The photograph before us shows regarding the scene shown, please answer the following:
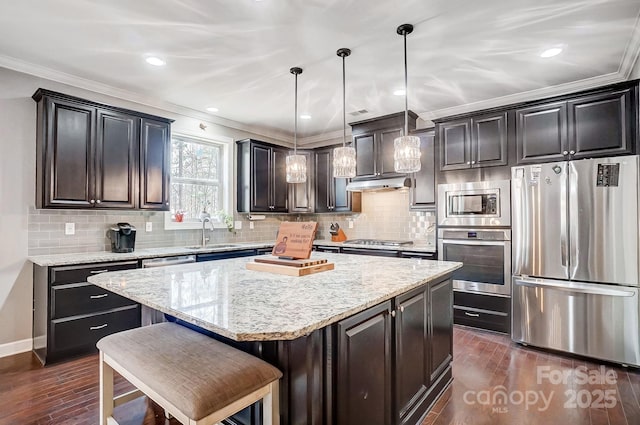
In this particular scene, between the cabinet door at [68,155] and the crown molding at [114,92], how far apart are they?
0.37 metres

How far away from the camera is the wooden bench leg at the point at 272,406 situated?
1343 mm

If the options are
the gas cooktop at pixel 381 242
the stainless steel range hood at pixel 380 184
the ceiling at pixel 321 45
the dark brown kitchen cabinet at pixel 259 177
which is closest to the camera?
the ceiling at pixel 321 45

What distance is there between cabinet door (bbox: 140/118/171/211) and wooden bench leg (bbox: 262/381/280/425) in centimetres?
295

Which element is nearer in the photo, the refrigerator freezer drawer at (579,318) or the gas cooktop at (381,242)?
the refrigerator freezer drawer at (579,318)

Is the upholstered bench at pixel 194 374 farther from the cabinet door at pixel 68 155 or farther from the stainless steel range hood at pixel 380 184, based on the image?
the stainless steel range hood at pixel 380 184

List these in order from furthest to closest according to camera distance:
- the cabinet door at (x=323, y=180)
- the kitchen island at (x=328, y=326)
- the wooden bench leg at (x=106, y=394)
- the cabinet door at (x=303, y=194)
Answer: the cabinet door at (x=303, y=194) → the cabinet door at (x=323, y=180) → the wooden bench leg at (x=106, y=394) → the kitchen island at (x=328, y=326)

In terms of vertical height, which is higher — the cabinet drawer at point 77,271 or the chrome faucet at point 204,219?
the chrome faucet at point 204,219

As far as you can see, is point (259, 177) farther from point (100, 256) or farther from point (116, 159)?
point (100, 256)

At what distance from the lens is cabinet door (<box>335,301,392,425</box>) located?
1437mm

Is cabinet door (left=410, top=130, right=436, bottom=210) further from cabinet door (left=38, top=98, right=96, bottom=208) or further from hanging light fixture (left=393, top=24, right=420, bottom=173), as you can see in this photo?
cabinet door (left=38, top=98, right=96, bottom=208)

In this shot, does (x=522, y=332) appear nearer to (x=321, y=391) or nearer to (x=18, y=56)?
(x=321, y=391)

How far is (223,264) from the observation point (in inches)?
102

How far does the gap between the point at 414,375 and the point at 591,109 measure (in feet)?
9.50

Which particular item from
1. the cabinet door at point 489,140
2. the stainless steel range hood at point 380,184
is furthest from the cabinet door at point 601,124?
the stainless steel range hood at point 380,184
